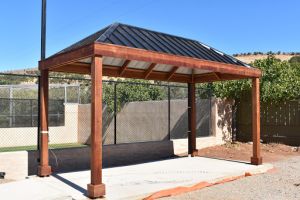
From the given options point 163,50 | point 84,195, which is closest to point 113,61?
point 163,50

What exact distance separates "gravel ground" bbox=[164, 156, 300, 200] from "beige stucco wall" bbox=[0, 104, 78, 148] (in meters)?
14.3

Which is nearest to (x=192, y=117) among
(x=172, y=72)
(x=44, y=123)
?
(x=172, y=72)

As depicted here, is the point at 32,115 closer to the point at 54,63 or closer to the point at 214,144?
the point at 214,144

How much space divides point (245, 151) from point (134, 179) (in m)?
7.78

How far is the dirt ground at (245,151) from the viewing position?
1541 centimetres

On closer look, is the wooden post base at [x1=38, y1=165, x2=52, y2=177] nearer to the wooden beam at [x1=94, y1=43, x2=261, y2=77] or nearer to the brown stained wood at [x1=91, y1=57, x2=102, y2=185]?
the brown stained wood at [x1=91, y1=57, x2=102, y2=185]

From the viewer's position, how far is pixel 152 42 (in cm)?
1060

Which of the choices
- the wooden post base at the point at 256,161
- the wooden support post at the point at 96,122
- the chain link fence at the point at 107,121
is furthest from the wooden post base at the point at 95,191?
the chain link fence at the point at 107,121

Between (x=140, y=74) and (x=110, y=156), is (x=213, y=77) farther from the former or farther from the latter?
(x=110, y=156)

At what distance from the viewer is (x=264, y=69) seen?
18688 millimetres

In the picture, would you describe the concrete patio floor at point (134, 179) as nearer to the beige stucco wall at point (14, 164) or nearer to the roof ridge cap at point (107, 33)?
the beige stucco wall at point (14, 164)

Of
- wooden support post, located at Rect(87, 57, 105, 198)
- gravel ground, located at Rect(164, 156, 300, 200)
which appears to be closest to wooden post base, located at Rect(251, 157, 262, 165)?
gravel ground, located at Rect(164, 156, 300, 200)

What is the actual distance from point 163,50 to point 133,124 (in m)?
11.4

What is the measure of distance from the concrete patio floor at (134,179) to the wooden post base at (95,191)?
0.13 m
